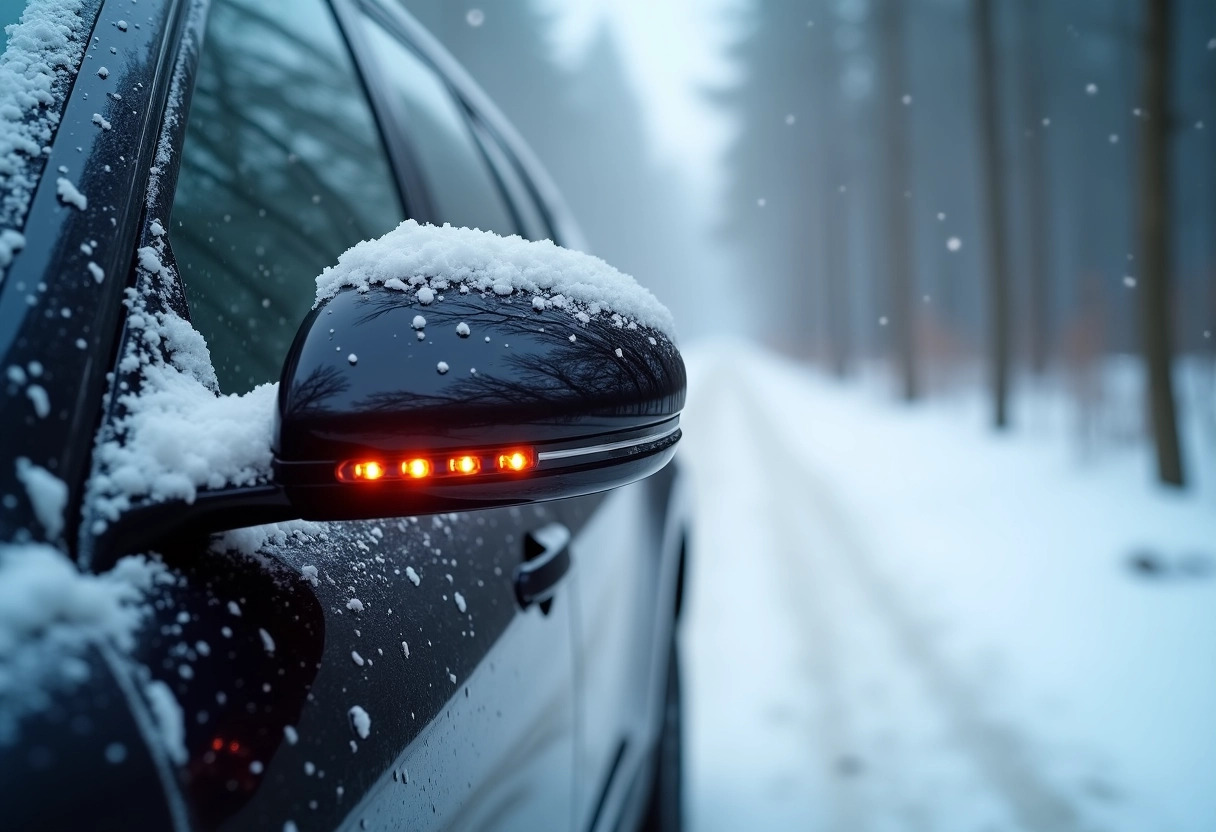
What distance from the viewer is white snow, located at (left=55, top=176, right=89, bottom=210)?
2.26ft

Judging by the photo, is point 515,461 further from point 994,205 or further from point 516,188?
point 994,205

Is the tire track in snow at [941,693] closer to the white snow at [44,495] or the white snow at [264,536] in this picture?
the white snow at [264,536]

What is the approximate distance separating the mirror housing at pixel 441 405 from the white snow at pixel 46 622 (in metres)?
0.17

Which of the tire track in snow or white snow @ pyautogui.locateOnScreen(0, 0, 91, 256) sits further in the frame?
the tire track in snow

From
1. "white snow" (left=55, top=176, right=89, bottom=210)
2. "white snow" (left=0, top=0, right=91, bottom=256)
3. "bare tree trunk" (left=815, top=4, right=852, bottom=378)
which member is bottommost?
"bare tree trunk" (left=815, top=4, right=852, bottom=378)

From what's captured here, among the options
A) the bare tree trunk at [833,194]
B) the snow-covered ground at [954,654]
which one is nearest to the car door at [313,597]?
→ the snow-covered ground at [954,654]

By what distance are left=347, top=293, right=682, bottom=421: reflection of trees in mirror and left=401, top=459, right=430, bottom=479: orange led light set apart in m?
A: 0.06

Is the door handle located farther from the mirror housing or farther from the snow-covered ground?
the snow-covered ground

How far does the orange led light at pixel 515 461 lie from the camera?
673mm

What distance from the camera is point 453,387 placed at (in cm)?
64

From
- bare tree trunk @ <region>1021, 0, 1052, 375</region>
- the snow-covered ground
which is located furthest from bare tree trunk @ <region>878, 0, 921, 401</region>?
the snow-covered ground

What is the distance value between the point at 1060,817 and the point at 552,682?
2299 mm

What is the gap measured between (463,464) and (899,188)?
1597 cm

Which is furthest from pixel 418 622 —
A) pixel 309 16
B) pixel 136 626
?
pixel 309 16
